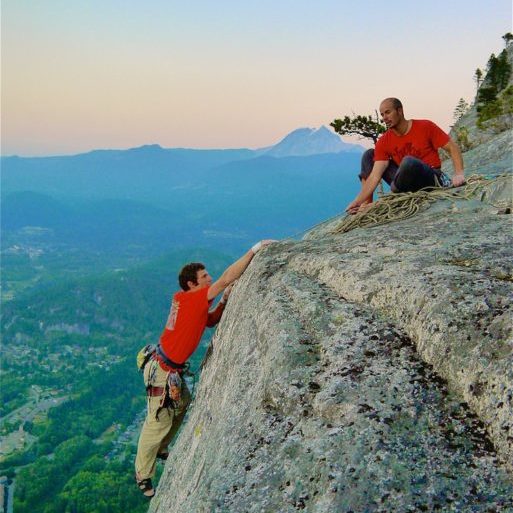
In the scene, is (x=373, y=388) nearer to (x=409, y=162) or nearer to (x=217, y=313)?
(x=217, y=313)

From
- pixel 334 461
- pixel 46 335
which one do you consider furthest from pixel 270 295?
pixel 46 335

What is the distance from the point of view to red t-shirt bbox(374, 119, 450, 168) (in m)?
9.22

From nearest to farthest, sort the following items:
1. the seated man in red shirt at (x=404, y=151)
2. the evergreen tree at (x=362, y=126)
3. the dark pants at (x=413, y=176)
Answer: the dark pants at (x=413, y=176)
the seated man in red shirt at (x=404, y=151)
the evergreen tree at (x=362, y=126)

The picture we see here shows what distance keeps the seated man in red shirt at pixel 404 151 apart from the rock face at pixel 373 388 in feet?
7.10

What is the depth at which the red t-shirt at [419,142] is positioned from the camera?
922 centimetres

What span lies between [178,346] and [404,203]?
14.7 ft

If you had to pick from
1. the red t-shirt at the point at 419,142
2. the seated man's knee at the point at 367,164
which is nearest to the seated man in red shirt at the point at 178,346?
the seated man's knee at the point at 367,164

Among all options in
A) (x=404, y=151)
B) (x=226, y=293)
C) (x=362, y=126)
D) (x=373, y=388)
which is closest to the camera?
(x=373, y=388)

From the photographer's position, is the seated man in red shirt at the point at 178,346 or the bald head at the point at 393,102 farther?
the bald head at the point at 393,102

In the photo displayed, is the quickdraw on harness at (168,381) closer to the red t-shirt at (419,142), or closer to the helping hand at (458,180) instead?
the red t-shirt at (419,142)

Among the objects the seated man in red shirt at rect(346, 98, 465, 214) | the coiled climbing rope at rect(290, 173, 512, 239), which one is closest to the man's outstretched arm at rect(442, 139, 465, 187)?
the seated man in red shirt at rect(346, 98, 465, 214)

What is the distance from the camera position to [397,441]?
3725 mm

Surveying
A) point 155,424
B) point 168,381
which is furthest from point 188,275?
point 155,424

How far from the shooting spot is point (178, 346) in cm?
827
